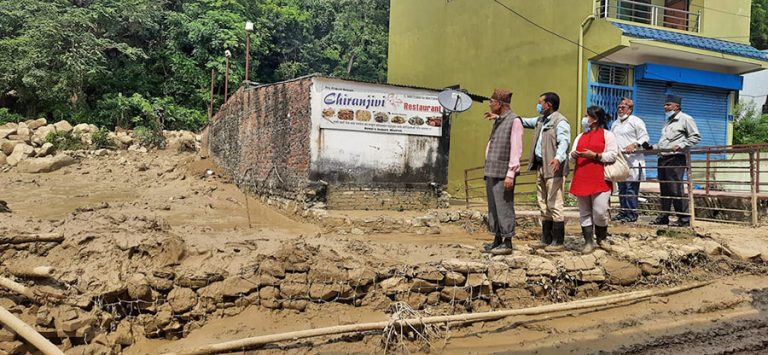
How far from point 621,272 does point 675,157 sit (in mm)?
2539

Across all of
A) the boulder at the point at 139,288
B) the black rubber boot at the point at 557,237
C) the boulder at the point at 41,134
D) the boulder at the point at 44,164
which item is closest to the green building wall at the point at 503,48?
the black rubber boot at the point at 557,237

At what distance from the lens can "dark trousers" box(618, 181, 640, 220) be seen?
701cm

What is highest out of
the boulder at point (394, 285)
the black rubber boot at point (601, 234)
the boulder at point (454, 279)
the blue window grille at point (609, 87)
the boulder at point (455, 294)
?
the blue window grille at point (609, 87)

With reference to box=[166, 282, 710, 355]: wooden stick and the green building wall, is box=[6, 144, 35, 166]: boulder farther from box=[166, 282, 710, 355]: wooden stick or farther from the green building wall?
box=[166, 282, 710, 355]: wooden stick

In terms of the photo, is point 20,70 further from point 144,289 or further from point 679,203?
point 679,203

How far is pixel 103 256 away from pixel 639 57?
1145cm

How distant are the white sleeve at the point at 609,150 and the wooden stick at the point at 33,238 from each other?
5.28 m

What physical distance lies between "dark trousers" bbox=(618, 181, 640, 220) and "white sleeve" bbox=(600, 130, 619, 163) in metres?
2.30

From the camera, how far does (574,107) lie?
11422 mm

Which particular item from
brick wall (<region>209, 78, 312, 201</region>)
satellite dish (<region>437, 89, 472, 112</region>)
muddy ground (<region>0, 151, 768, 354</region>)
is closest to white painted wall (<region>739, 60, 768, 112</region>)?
satellite dish (<region>437, 89, 472, 112</region>)

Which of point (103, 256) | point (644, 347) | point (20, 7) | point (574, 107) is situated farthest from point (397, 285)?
point (20, 7)

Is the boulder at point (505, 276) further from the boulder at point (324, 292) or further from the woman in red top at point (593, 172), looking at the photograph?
the boulder at point (324, 292)

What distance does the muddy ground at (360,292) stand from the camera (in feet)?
12.9

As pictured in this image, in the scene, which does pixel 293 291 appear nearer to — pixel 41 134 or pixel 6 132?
pixel 41 134
